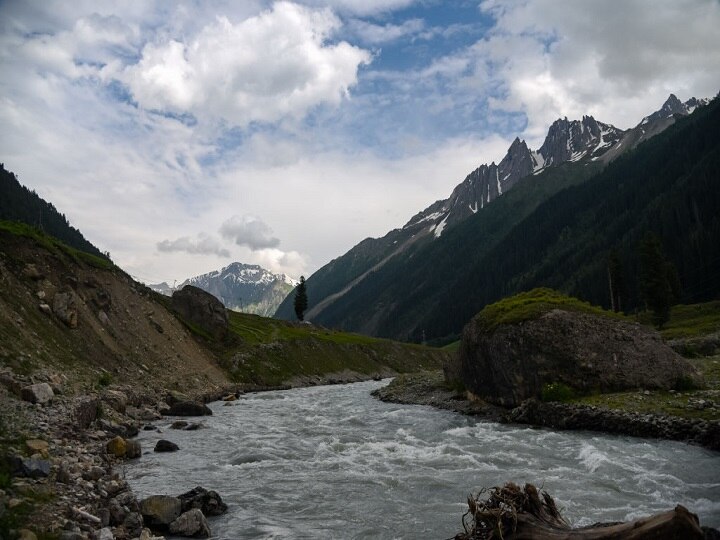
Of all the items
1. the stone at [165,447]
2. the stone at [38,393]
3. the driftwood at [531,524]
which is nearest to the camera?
the driftwood at [531,524]

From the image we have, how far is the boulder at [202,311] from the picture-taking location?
79562 millimetres

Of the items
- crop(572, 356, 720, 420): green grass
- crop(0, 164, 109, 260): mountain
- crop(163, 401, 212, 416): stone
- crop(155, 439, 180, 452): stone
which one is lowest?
crop(572, 356, 720, 420): green grass

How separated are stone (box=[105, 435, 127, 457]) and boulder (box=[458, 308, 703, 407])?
92.2 feet

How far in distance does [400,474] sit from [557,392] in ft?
60.6

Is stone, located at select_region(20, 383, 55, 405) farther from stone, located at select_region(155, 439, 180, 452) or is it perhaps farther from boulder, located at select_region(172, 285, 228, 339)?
boulder, located at select_region(172, 285, 228, 339)

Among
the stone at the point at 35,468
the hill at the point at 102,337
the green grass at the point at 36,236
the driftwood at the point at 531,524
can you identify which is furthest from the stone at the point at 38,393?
the green grass at the point at 36,236

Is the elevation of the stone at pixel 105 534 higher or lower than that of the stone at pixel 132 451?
higher

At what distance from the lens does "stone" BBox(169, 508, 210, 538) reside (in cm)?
1357

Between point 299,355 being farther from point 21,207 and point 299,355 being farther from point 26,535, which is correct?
point 21,207

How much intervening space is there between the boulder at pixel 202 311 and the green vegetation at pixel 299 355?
9.60 feet

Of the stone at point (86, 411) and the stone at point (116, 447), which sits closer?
the stone at point (116, 447)

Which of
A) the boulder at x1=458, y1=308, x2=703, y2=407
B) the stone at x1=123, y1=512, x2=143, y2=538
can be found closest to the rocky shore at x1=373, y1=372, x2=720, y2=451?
the boulder at x1=458, y1=308, x2=703, y2=407

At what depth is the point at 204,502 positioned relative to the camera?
15641 mm

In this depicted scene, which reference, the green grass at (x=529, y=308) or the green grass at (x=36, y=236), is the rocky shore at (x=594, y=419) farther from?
the green grass at (x=36, y=236)
